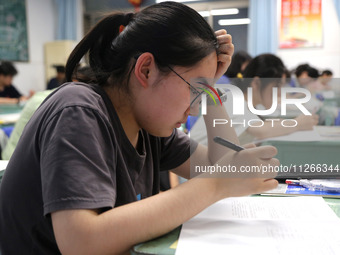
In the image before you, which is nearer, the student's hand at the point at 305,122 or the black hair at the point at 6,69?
the student's hand at the point at 305,122

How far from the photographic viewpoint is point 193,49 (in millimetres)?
707

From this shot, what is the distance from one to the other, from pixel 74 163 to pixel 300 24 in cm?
477

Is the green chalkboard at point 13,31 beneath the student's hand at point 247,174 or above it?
above

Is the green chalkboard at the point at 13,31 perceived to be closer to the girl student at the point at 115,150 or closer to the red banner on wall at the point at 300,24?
the red banner on wall at the point at 300,24

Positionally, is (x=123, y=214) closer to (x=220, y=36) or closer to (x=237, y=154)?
(x=237, y=154)

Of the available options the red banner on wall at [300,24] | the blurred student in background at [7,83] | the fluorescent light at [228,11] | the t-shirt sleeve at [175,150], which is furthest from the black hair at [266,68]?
the fluorescent light at [228,11]

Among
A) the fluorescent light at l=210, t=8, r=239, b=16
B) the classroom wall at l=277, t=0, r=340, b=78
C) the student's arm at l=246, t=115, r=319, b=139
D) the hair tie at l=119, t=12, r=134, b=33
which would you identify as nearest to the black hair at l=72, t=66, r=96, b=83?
the hair tie at l=119, t=12, r=134, b=33

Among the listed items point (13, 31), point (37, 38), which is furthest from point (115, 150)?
point (37, 38)

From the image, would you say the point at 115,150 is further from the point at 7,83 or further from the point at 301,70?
Result: the point at 7,83

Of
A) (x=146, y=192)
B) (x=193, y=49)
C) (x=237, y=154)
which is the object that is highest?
(x=193, y=49)

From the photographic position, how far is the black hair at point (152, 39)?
70cm

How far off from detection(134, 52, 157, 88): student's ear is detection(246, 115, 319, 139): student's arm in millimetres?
714

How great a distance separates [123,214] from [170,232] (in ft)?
0.33

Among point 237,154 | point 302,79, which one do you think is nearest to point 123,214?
point 237,154
